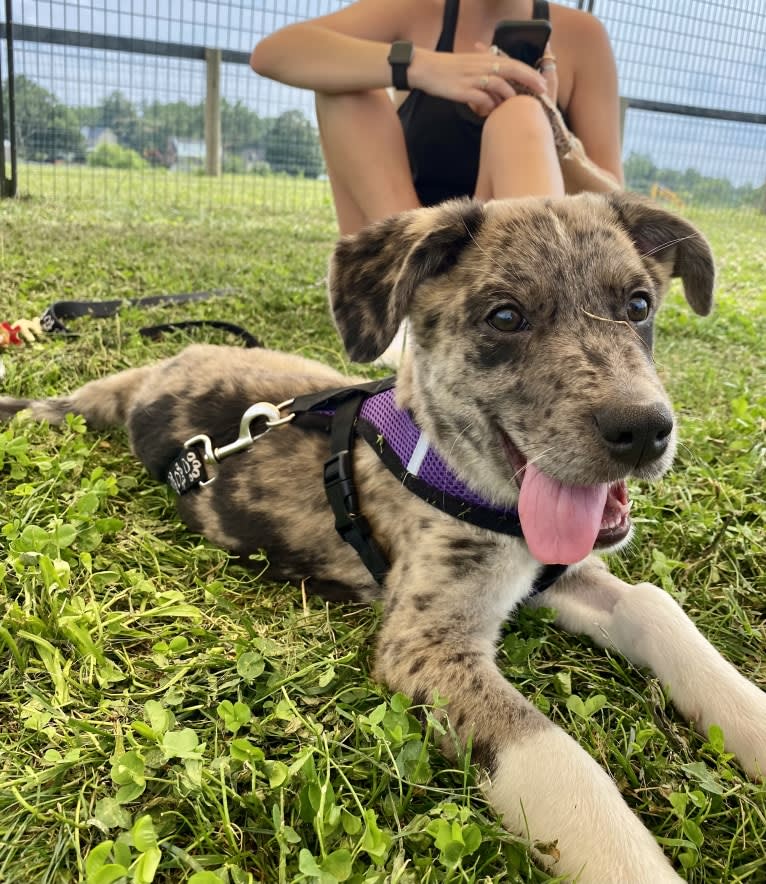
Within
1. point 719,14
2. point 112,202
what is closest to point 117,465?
point 112,202

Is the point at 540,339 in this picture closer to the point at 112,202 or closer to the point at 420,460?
the point at 420,460

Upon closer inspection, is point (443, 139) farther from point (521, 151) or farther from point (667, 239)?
point (667, 239)

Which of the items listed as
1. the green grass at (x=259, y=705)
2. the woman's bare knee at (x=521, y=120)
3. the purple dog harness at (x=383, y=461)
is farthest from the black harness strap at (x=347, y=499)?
the woman's bare knee at (x=521, y=120)

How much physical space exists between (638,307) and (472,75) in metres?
2.51

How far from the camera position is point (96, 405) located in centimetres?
363

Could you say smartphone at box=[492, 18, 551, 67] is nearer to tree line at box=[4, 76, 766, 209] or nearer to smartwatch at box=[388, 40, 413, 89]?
smartwatch at box=[388, 40, 413, 89]

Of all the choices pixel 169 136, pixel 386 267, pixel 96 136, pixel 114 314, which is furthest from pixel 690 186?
pixel 386 267

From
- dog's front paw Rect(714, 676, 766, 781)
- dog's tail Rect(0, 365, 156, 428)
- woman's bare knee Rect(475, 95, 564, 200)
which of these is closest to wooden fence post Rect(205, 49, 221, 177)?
woman's bare knee Rect(475, 95, 564, 200)

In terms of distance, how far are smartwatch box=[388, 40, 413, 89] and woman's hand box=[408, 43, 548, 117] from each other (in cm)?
5

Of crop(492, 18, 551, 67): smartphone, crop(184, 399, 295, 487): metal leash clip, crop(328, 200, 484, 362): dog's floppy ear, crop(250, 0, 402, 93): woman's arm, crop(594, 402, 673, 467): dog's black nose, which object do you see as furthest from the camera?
crop(250, 0, 402, 93): woman's arm

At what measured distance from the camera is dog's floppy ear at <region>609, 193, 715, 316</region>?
8.43 feet

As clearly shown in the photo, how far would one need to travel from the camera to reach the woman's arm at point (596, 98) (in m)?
5.23

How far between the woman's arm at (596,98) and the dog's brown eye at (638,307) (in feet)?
10.8

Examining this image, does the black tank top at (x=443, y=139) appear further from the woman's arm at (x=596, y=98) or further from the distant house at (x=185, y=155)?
the distant house at (x=185, y=155)
